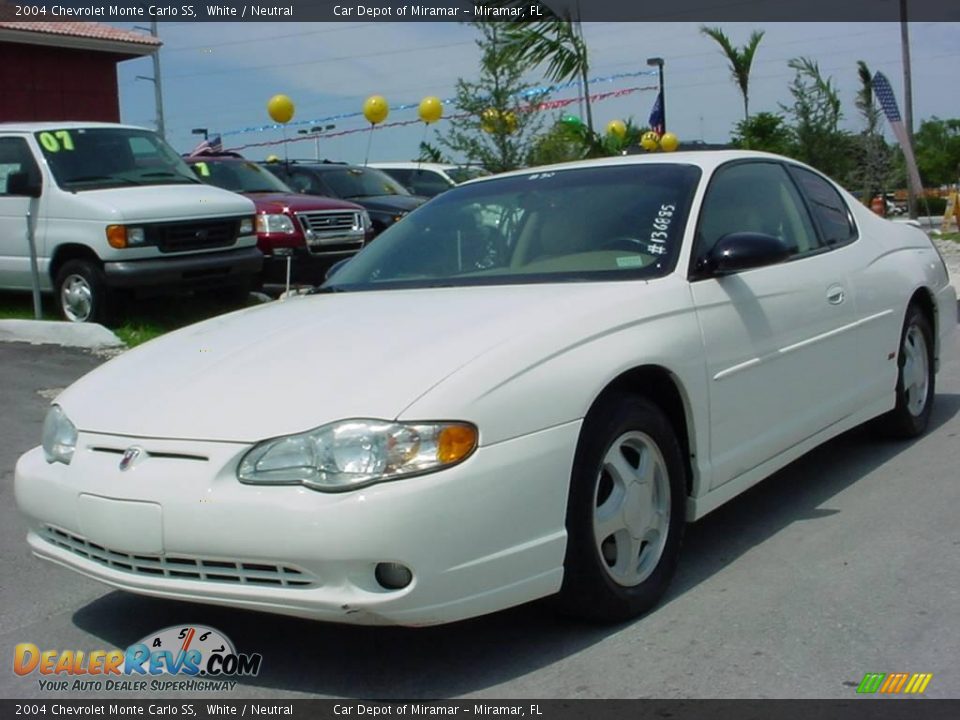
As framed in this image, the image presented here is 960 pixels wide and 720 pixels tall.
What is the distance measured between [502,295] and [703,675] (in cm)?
143

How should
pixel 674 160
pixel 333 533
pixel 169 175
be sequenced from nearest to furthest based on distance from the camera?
1. pixel 333 533
2. pixel 674 160
3. pixel 169 175

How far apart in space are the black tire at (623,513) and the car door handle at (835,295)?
4.62 ft

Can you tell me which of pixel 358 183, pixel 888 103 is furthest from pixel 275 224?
pixel 888 103

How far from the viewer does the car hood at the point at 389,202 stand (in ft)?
47.2

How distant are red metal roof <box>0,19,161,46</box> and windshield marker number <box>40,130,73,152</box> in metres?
11.4

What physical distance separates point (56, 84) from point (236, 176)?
10631 mm

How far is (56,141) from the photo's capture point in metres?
10.4

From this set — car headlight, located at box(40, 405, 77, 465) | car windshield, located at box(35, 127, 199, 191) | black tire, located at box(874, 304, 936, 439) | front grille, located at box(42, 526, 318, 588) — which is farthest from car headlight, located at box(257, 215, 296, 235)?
front grille, located at box(42, 526, 318, 588)

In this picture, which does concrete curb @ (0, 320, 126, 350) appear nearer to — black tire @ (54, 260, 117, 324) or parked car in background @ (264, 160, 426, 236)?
black tire @ (54, 260, 117, 324)

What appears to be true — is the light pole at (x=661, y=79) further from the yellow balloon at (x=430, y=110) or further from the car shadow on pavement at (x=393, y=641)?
the car shadow on pavement at (x=393, y=641)

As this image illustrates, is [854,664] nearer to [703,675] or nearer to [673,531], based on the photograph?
[703,675]

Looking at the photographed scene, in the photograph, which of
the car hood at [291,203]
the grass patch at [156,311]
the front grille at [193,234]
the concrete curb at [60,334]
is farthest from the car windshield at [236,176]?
the concrete curb at [60,334]

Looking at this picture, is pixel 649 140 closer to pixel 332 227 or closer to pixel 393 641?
pixel 332 227
